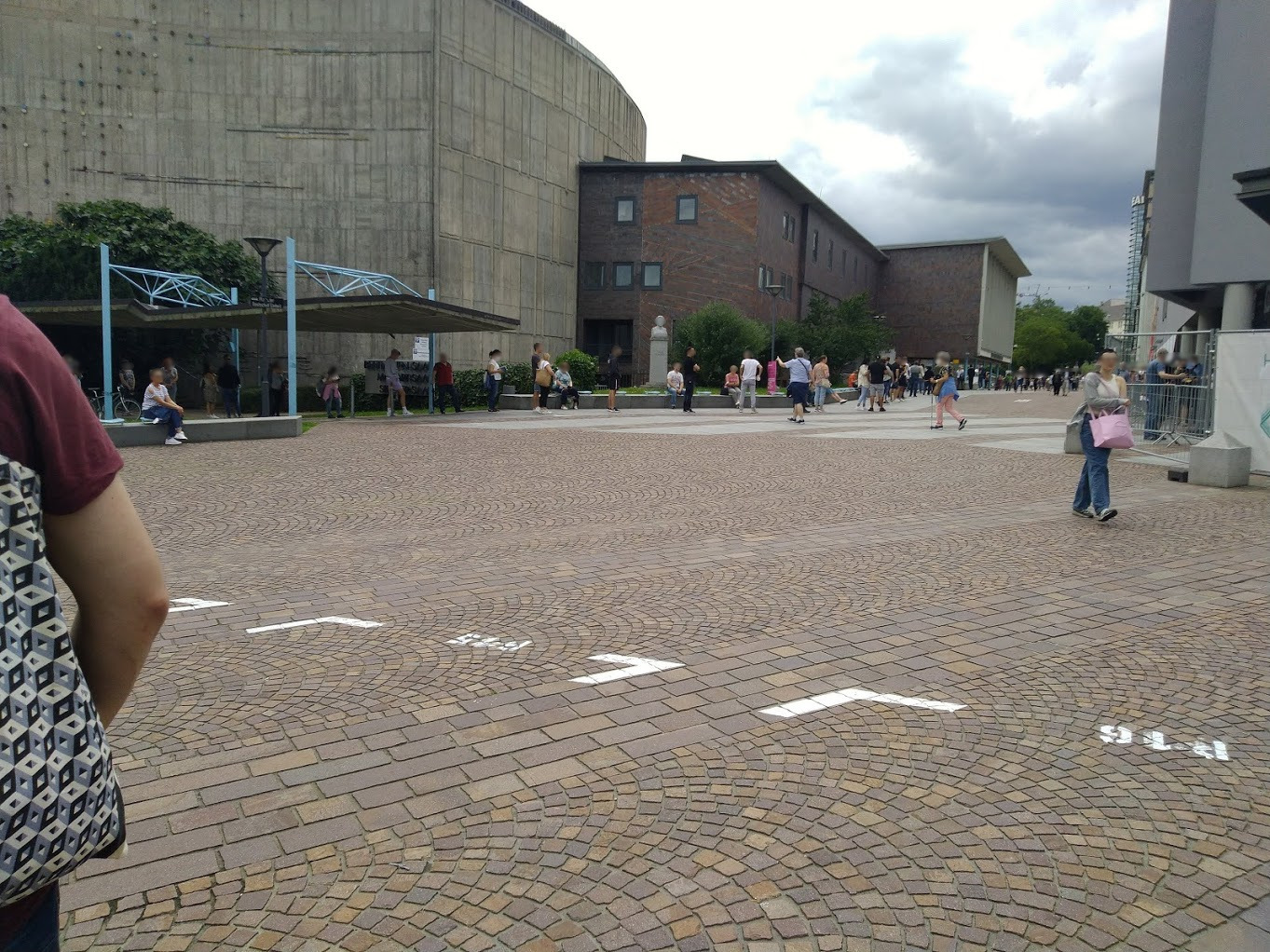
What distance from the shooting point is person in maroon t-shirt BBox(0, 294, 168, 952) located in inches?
52.4

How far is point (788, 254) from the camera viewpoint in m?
53.2

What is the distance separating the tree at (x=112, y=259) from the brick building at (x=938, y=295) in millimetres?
57596

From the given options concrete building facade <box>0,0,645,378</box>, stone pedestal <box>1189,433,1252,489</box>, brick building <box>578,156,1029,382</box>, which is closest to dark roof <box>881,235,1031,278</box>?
brick building <box>578,156,1029,382</box>

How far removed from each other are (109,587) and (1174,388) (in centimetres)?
1770

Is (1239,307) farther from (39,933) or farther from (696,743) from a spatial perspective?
(39,933)

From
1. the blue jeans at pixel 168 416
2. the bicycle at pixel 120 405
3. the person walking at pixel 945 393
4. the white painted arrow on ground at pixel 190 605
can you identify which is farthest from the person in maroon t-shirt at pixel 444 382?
the white painted arrow on ground at pixel 190 605

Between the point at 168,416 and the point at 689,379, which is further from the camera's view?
the point at 689,379

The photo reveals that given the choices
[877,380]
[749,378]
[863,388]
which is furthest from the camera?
[863,388]

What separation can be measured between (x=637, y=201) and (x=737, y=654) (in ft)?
138

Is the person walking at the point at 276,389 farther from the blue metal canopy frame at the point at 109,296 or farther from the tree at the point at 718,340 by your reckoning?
the tree at the point at 718,340

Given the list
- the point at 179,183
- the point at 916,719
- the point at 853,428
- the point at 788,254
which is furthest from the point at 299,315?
the point at 788,254

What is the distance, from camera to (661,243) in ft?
149

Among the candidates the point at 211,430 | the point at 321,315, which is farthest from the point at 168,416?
the point at 321,315

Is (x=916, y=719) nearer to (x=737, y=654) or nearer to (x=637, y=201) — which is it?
(x=737, y=654)
